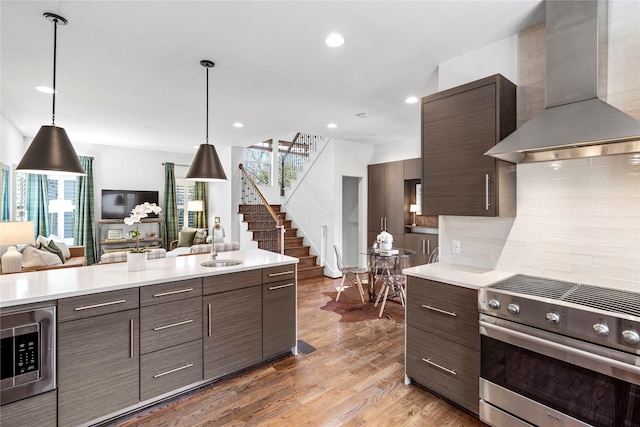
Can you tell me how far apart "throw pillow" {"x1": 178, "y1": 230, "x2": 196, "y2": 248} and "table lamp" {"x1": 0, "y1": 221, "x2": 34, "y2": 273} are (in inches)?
152

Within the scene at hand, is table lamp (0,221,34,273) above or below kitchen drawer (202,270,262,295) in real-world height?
above

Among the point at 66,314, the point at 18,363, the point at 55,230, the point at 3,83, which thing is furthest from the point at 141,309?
the point at 55,230

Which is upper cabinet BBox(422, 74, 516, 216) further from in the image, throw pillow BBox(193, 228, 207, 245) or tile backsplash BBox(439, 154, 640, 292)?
throw pillow BBox(193, 228, 207, 245)

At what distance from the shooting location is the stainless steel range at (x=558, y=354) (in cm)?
144

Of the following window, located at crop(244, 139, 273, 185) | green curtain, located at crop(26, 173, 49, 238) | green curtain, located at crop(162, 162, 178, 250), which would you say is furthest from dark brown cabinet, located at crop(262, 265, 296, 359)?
green curtain, located at crop(162, 162, 178, 250)

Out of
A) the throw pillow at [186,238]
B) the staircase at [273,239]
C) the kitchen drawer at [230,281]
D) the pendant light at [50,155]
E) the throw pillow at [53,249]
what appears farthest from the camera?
the throw pillow at [186,238]

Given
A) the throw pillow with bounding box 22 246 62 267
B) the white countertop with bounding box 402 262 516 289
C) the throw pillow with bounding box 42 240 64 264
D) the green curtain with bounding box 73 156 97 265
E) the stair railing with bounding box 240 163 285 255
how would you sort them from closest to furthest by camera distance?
1. the white countertop with bounding box 402 262 516 289
2. the throw pillow with bounding box 22 246 62 267
3. the throw pillow with bounding box 42 240 64 264
4. the stair railing with bounding box 240 163 285 255
5. the green curtain with bounding box 73 156 97 265

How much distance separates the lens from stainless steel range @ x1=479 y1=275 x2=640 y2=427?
4.72 ft

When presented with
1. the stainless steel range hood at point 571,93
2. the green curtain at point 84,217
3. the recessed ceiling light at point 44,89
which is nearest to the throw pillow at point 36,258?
the recessed ceiling light at point 44,89

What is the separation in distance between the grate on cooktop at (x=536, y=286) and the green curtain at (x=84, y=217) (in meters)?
8.15

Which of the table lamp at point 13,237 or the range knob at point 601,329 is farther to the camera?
the table lamp at point 13,237

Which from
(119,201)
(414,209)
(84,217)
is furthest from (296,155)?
(84,217)

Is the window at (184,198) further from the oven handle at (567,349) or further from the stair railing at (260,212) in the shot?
the oven handle at (567,349)

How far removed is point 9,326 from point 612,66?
401 cm
